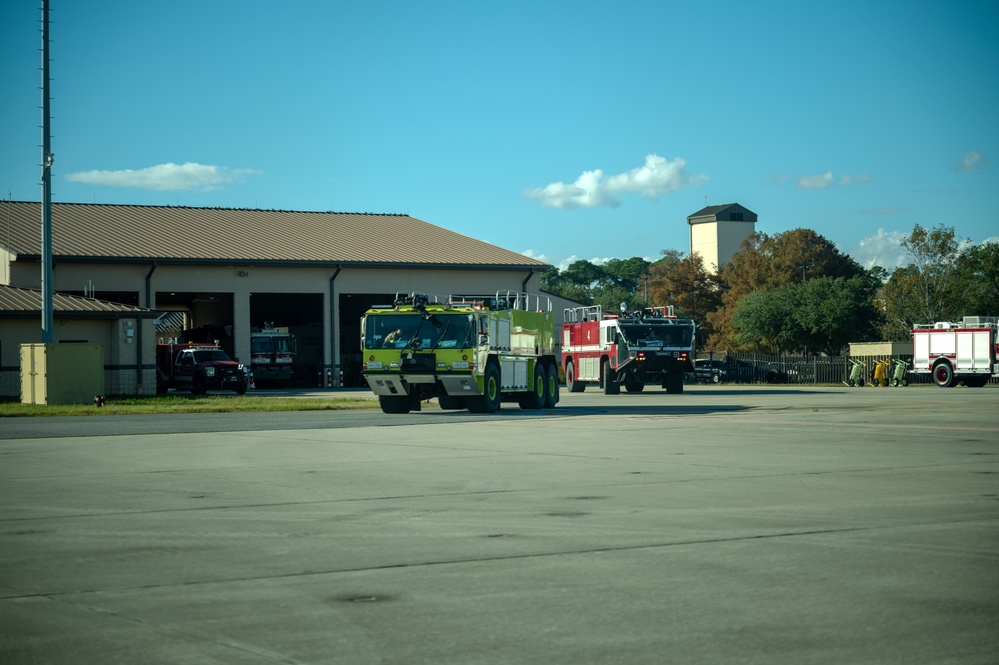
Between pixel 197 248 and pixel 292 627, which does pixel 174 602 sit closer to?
pixel 292 627

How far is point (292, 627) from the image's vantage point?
593 cm

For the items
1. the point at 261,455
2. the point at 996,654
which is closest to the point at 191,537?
the point at 996,654

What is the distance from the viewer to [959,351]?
47.9 metres

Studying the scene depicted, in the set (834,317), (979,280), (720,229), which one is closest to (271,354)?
(834,317)

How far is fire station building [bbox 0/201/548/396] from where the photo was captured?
4341cm

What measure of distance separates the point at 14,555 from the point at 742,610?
4917 millimetres

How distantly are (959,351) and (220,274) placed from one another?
31131 millimetres

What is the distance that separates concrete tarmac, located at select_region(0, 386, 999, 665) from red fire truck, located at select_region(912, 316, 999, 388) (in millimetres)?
33291

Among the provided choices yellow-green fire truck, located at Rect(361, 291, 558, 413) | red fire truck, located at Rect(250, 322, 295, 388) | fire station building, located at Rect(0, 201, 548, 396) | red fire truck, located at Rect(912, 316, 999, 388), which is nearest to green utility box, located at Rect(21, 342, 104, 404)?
fire station building, located at Rect(0, 201, 548, 396)

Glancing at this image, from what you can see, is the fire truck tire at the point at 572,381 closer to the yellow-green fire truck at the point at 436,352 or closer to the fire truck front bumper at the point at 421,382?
the yellow-green fire truck at the point at 436,352

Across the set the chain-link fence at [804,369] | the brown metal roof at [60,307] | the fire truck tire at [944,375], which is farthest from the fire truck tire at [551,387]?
the chain-link fence at [804,369]

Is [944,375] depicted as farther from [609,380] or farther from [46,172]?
[46,172]

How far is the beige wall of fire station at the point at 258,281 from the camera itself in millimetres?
49094

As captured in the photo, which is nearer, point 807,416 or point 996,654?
point 996,654
